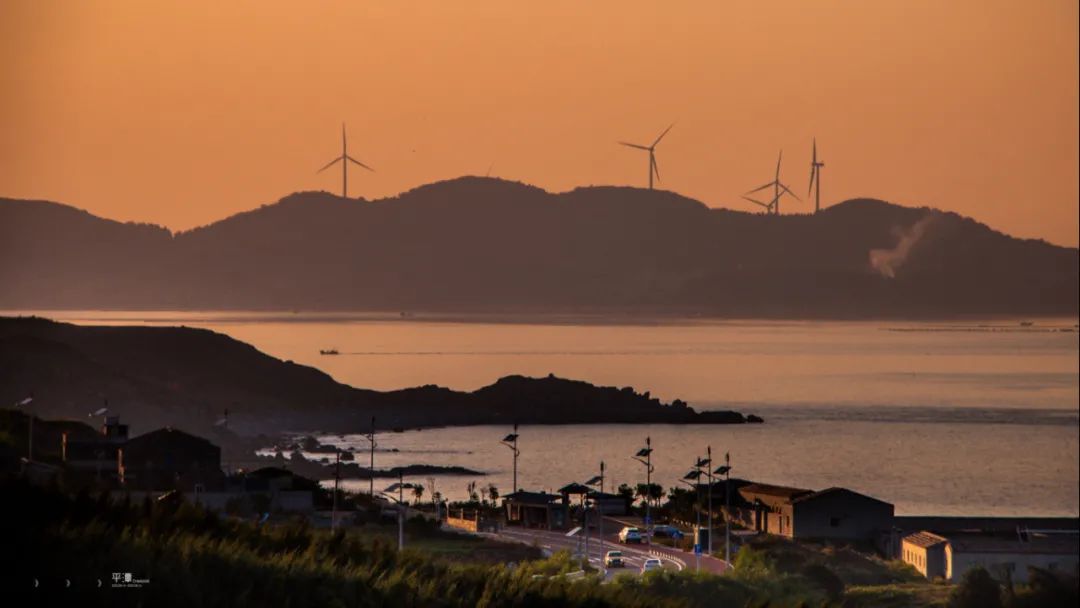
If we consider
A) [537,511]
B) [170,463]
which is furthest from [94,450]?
[537,511]

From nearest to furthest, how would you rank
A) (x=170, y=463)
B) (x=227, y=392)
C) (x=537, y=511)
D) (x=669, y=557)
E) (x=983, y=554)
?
1. (x=669, y=557)
2. (x=983, y=554)
3. (x=170, y=463)
4. (x=537, y=511)
5. (x=227, y=392)

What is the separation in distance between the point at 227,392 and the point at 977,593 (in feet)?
190

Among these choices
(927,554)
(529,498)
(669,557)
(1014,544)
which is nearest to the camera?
(669,557)

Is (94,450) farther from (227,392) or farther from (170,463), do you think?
(227,392)

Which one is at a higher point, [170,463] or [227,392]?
[227,392]

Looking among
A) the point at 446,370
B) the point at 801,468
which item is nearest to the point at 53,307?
the point at 446,370

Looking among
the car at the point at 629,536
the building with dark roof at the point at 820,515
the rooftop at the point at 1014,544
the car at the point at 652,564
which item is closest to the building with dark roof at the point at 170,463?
the car at the point at 629,536

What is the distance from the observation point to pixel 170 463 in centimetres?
3516

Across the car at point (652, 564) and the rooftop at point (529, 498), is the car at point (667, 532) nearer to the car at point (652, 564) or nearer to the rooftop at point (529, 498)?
the rooftop at point (529, 498)

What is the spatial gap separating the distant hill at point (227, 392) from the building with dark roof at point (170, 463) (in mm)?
20399

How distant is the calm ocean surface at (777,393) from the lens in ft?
204

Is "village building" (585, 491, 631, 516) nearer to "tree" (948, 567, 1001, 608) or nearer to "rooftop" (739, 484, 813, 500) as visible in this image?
"rooftop" (739, 484, 813, 500)

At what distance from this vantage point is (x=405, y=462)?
202 feet

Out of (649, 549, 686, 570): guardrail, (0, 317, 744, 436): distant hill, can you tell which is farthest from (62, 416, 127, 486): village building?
(0, 317, 744, 436): distant hill
